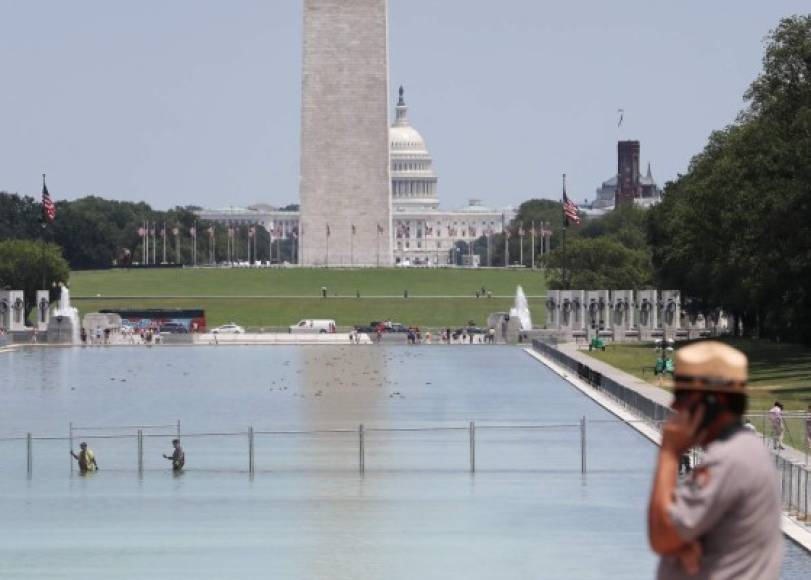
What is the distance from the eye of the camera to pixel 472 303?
120m

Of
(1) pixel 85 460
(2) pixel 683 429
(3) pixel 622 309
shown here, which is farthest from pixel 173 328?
(2) pixel 683 429

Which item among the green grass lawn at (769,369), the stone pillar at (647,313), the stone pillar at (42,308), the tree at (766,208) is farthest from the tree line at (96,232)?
the tree at (766,208)

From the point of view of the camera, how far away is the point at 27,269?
113 meters

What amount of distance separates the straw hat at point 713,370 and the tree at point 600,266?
108026mm

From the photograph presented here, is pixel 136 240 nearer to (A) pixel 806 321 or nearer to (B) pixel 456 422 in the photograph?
(A) pixel 806 321

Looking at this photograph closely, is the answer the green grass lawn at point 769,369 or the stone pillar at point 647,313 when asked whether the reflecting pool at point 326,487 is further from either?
the stone pillar at point 647,313

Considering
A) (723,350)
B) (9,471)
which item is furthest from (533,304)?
(723,350)

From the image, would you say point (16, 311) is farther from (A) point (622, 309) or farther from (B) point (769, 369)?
(B) point (769, 369)

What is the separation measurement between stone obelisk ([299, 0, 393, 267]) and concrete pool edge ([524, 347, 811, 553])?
62.6 metres

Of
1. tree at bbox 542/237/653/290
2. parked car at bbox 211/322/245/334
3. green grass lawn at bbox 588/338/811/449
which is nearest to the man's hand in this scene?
green grass lawn at bbox 588/338/811/449

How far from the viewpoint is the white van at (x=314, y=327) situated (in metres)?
102

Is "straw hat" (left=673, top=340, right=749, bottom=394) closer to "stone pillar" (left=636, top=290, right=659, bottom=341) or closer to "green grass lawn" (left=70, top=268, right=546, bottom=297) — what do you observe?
"stone pillar" (left=636, top=290, right=659, bottom=341)

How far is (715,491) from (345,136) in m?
144

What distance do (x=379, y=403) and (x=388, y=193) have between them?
102m
